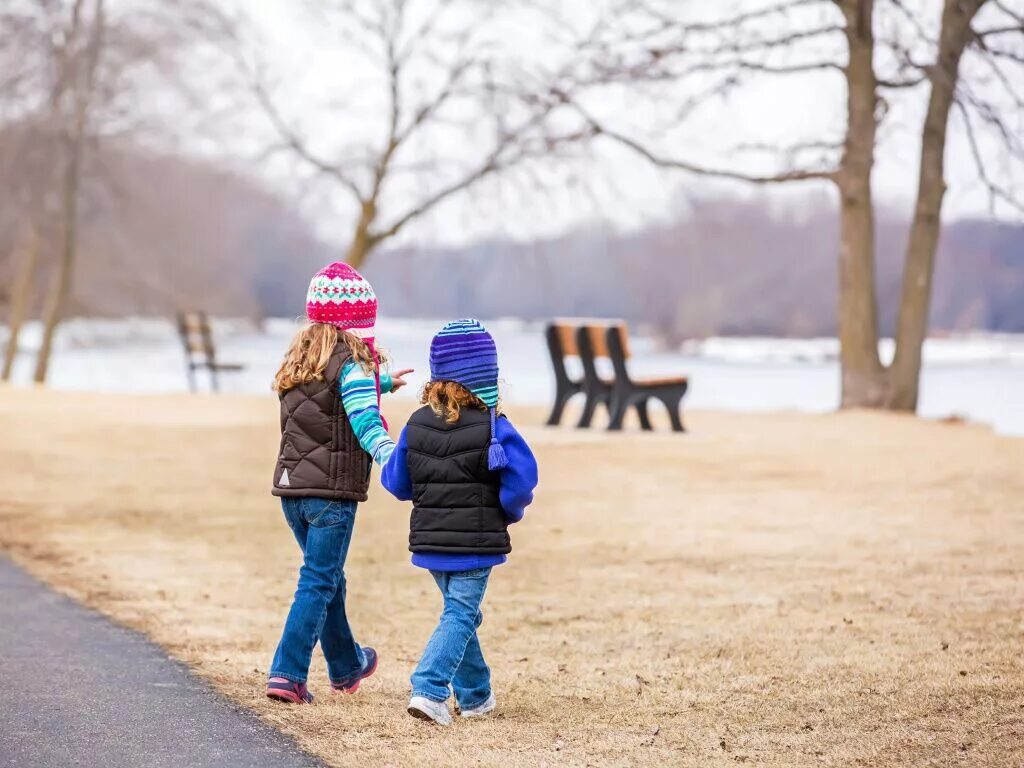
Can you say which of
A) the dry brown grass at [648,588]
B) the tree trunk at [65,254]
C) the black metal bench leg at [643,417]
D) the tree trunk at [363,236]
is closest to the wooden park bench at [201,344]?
the tree trunk at [363,236]

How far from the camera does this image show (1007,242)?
17.8 m

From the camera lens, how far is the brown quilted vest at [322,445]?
4266 millimetres

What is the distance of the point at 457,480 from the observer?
407cm

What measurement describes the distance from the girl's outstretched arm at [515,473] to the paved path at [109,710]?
0.86 meters

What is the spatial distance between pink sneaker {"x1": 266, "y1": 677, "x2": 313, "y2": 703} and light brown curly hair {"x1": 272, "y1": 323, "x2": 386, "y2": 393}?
2.83 feet

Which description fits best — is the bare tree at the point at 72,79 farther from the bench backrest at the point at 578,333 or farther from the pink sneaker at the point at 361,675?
the pink sneaker at the point at 361,675

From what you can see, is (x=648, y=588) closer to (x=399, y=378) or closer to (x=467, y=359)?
(x=399, y=378)

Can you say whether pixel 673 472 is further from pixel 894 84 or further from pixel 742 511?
pixel 894 84

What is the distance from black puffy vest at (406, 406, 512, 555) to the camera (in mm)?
4062

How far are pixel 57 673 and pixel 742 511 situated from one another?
5.33 metres

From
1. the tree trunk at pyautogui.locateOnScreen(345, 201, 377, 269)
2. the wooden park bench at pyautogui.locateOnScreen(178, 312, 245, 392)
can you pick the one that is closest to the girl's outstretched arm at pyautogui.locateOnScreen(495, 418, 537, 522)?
the wooden park bench at pyautogui.locateOnScreen(178, 312, 245, 392)

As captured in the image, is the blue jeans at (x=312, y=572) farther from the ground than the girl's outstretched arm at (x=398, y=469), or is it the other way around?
→ the girl's outstretched arm at (x=398, y=469)

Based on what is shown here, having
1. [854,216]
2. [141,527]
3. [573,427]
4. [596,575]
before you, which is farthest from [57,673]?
[854,216]

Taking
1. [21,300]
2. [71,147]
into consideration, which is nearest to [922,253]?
[71,147]
